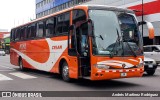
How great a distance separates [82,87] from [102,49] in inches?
72.1

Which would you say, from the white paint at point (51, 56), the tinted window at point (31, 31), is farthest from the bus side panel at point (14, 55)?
the white paint at point (51, 56)

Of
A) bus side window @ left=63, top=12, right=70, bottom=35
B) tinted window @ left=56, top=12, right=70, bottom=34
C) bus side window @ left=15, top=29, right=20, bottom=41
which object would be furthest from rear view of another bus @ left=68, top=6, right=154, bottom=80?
bus side window @ left=15, top=29, right=20, bottom=41

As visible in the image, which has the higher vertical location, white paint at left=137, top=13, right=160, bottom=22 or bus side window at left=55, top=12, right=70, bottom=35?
white paint at left=137, top=13, right=160, bottom=22

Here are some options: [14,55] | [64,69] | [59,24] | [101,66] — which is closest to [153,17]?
[14,55]

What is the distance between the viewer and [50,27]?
1597 cm

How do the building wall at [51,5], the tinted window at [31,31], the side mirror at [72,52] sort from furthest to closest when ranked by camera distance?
the building wall at [51,5], the tinted window at [31,31], the side mirror at [72,52]

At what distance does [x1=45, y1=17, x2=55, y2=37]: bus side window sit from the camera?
51.4 feet

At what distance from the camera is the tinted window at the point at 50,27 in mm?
15681

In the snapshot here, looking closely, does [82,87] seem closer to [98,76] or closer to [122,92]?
[98,76]

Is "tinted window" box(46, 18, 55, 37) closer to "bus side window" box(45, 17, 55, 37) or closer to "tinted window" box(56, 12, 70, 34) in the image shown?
"bus side window" box(45, 17, 55, 37)

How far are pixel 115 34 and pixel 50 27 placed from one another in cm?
490

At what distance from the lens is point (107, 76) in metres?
11.6

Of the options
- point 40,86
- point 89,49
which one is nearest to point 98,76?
point 89,49

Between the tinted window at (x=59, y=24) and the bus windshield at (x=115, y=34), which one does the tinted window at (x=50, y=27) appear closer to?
the tinted window at (x=59, y=24)
